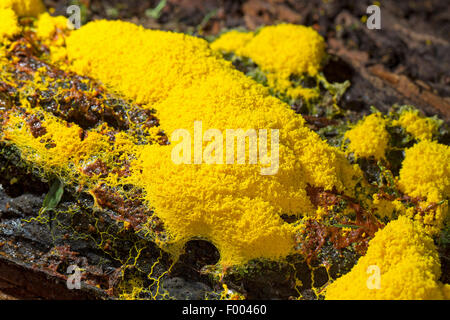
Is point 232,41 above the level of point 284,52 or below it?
above

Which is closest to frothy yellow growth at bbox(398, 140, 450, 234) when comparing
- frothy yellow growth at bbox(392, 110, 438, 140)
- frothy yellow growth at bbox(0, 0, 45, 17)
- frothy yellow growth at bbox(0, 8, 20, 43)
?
frothy yellow growth at bbox(392, 110, 438, 140)

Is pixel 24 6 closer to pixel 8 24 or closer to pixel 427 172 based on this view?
pixel 8 24

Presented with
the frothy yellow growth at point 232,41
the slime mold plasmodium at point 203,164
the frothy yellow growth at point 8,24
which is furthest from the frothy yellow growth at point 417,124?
the frothy yellow growth at point 8,24

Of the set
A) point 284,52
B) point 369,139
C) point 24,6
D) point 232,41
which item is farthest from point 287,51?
point 24,6

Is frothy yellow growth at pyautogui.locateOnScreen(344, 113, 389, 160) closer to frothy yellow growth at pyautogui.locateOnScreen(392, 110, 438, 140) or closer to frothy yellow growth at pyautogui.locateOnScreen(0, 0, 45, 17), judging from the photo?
frothy yellow growth at pyautogui.locateOnScreen(392, 110, 438, 140)
